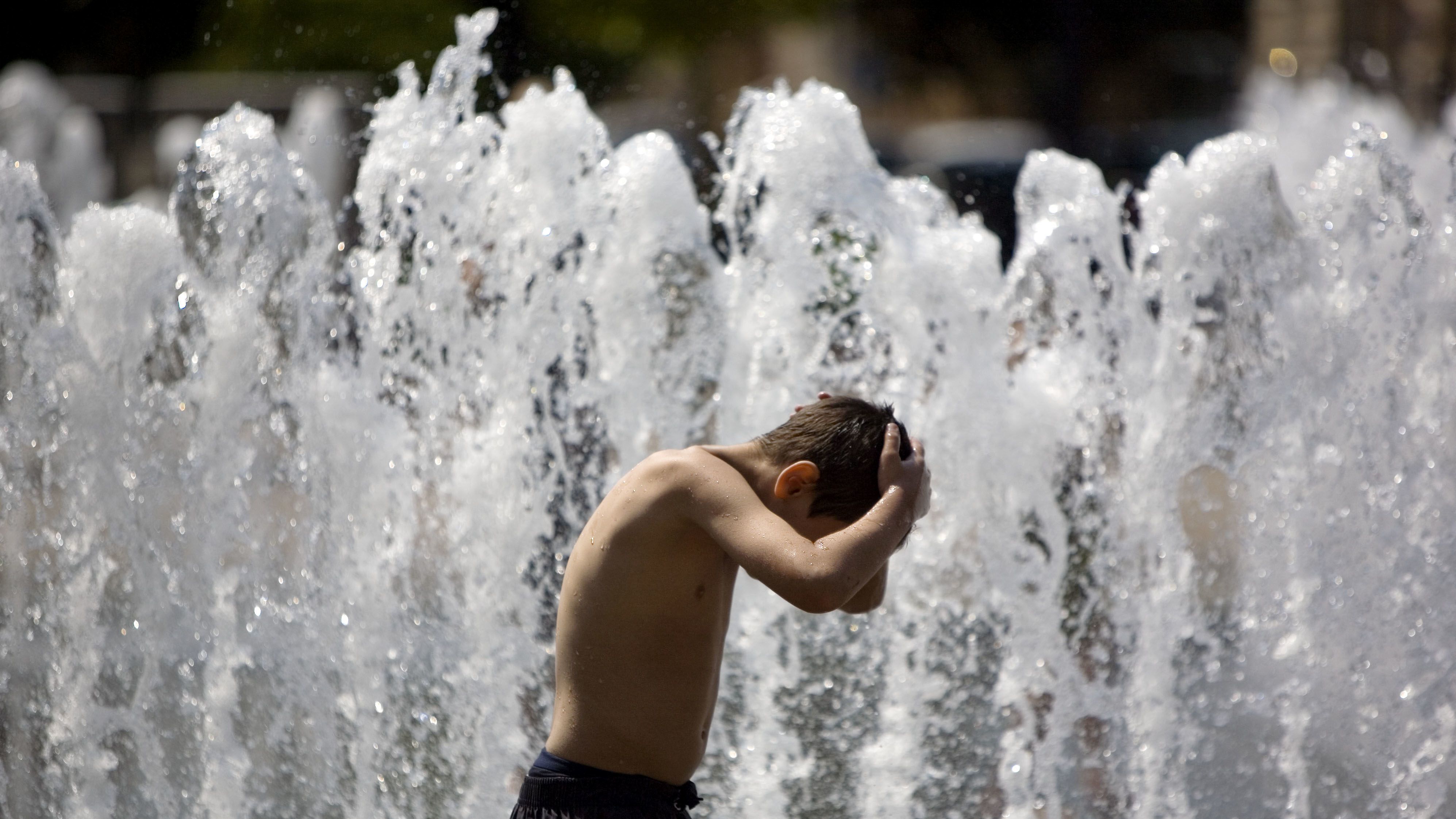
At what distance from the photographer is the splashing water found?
3.96 metres

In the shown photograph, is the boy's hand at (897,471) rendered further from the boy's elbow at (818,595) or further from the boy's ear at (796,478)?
the boy's elbow at (818,595)

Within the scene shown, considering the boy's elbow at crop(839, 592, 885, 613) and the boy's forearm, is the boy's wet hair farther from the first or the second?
the boy's elbow at crop(839, 592, 885, 613)

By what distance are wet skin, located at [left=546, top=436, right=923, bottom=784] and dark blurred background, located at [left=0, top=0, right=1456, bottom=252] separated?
9.44 meters

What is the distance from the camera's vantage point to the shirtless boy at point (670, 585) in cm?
245

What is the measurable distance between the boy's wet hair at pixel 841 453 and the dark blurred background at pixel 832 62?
9536 millimetres

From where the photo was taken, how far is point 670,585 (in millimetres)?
2516

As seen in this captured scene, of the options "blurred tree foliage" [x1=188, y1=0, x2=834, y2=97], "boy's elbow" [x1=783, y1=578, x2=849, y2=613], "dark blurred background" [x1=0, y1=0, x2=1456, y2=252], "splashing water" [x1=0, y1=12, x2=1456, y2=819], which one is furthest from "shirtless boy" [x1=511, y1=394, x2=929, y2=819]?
"blurred tree foliage" [x1=188, y1=0, x2=834, y2=97]

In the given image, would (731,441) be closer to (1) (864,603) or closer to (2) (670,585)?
(1) (864,603)

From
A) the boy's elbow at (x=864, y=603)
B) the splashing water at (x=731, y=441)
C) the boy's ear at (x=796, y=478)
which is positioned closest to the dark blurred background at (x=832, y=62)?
the splashing water at (x=731, y=441)

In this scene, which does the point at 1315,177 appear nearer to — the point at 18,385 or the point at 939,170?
the point at 18,385

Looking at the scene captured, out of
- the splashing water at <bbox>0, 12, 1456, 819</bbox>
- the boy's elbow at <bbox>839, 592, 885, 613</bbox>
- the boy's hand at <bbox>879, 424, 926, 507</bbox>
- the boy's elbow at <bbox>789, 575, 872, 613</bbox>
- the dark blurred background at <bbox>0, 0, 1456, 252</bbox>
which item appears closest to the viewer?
the boy's elbow at <bbox>789, 575, 872, 613</bbox>

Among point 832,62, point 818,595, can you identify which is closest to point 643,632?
point 818,595

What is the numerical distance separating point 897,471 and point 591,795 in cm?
76

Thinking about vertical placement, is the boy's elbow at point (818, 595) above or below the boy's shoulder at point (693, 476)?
below
